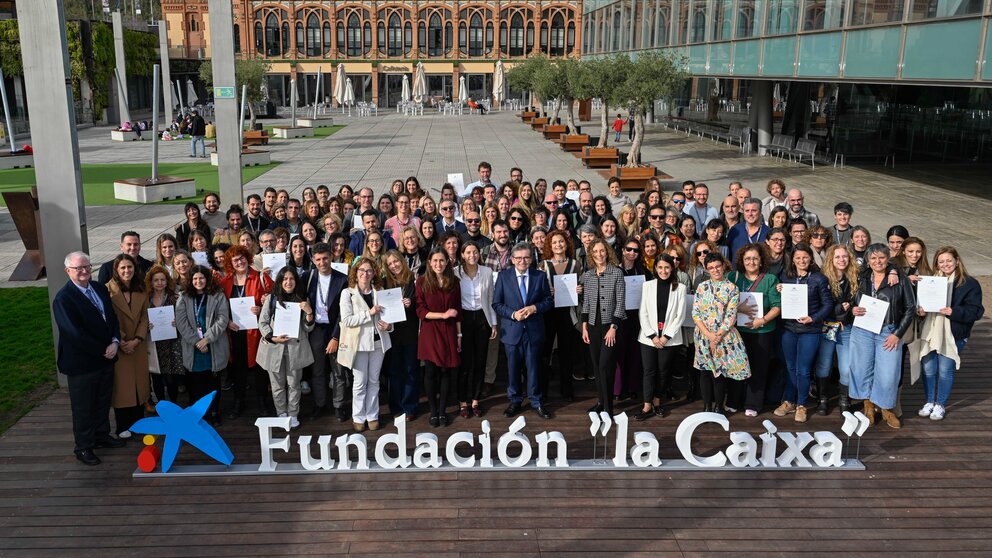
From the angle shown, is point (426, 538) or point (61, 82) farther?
point (61, 82)

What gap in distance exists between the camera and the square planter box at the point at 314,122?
46781mm

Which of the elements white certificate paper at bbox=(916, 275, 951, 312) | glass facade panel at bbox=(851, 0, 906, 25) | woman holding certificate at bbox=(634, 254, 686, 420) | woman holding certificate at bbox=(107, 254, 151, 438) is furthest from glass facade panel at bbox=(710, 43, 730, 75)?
woman holding certificate at bbox=(107, 254, 151, 438)

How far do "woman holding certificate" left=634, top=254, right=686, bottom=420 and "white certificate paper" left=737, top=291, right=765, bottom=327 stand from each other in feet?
1.89

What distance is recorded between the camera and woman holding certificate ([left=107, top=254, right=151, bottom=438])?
765 centimetres

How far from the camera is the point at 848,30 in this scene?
71.3 feet

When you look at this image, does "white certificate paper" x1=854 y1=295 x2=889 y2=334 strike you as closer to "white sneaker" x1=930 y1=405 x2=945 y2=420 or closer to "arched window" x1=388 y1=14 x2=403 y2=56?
"white sneaker" x1=930 y1=405 x2=945 y2=420

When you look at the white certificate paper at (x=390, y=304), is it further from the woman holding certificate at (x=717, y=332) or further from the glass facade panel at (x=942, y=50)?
the glass facade panel at (x=942, y=50)

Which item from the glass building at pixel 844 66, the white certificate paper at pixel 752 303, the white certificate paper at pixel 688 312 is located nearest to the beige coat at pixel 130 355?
the white certificate paper at pixel 688 312

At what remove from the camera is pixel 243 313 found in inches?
321

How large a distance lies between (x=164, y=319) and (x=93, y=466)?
1.44 metres

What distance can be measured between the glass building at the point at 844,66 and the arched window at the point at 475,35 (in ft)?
106

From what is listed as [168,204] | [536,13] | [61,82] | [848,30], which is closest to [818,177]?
[848,30]

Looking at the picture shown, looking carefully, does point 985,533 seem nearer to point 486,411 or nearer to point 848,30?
point 486,411

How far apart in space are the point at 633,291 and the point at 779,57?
2055cm
